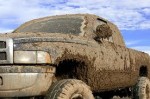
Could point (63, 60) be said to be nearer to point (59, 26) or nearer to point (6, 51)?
point (6, 51)

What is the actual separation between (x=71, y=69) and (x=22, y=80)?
1110 millimetres

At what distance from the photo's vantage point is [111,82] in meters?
7.39

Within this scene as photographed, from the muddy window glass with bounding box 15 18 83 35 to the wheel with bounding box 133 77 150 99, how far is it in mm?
2643

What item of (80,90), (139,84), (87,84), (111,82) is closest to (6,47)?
(80,90)

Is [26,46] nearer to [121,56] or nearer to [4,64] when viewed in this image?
[4,64]

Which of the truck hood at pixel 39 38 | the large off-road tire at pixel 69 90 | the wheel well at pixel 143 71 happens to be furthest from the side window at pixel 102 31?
the wheel well at pixel 143 71

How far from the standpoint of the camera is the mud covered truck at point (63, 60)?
5.57 meters

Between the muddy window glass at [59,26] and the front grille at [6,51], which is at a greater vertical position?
the muddy window glass at [59,26]

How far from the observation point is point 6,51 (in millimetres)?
5559

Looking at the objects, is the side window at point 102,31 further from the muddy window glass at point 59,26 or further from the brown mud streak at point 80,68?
the brown mud streak at point 80,68

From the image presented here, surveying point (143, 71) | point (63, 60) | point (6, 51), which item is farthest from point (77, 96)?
point (143, 71)

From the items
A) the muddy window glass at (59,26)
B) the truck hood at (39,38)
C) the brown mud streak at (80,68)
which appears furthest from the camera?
the muddy window glass at (59,26)

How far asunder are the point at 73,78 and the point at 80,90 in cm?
54

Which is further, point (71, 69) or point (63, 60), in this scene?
point (71, 69)
